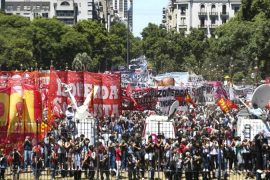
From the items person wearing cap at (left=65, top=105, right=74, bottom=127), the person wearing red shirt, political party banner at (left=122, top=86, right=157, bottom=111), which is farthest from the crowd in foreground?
political party banner at (left=122, top=86, right=157, bottom=111)

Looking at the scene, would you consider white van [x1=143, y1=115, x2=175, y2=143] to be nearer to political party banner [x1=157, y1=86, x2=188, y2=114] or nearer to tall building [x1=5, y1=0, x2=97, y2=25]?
political party banner [x1=157, y1=86, x2=188, y2=114]

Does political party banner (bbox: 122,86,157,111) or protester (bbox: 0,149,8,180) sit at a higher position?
political party banner (bbox: 122,86,157,111)

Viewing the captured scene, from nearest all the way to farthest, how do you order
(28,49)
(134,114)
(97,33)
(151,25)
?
(134,114), (28,49), (97,33), (151,25)

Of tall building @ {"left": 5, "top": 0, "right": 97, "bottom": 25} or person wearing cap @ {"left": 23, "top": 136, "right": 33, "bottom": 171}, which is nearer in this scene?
person wearing cap @ {"left": 23, "top": 136, "right": 33, "bottom": 171}

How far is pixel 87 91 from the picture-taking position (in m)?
37.5

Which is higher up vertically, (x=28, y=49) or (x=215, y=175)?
(x=28, y=49)

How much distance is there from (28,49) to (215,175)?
73940mm

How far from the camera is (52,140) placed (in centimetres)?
3022

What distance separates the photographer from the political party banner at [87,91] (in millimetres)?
35375

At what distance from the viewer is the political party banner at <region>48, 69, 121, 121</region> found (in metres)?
35.4

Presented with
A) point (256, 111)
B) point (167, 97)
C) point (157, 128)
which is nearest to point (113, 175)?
point (157, 128)

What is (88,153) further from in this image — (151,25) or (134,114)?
(151,25)

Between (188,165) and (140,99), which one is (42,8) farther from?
(188,165)

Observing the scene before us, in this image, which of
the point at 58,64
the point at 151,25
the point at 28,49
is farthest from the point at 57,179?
the point at 151,25
